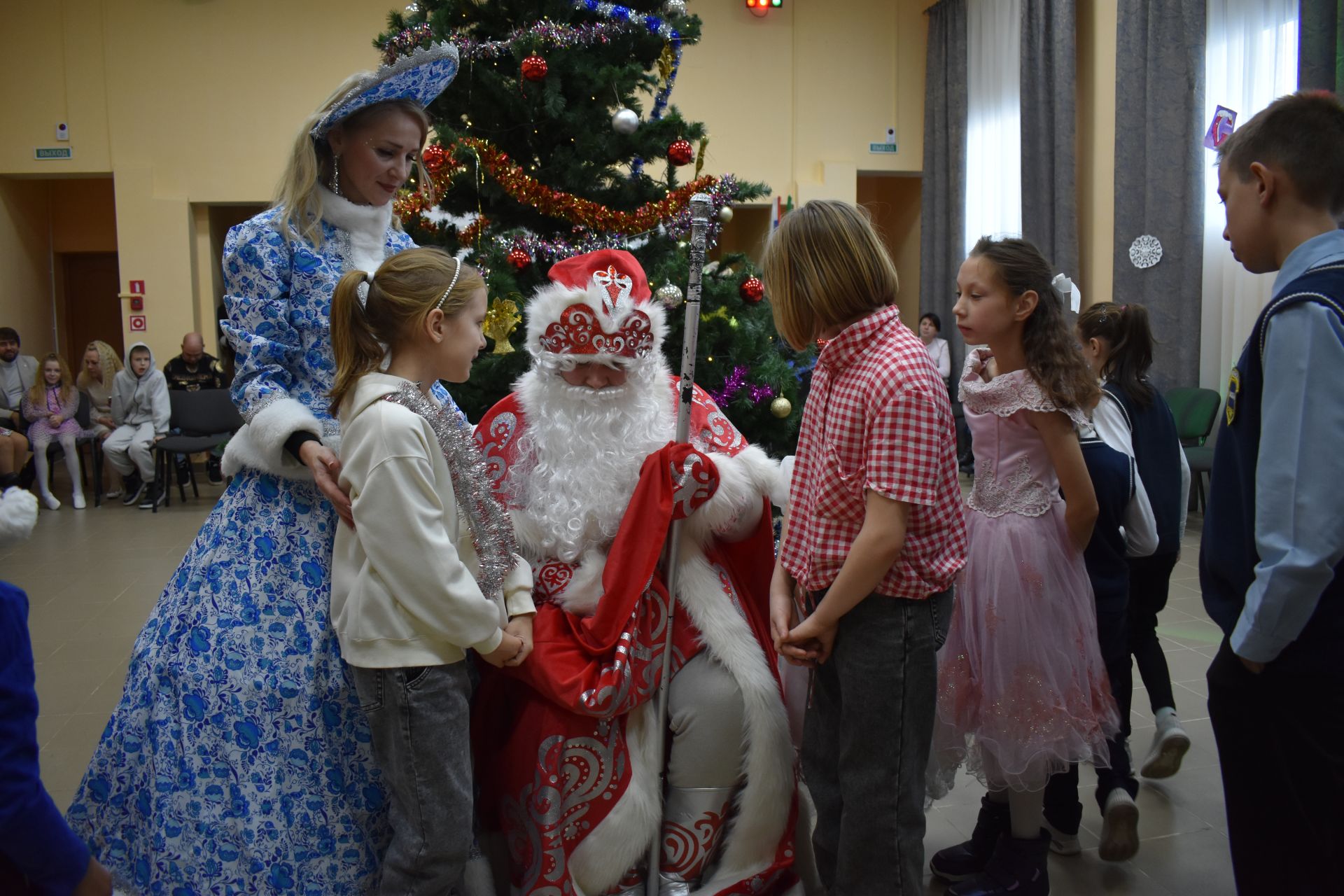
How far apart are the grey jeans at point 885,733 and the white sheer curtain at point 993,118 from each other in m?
7.57

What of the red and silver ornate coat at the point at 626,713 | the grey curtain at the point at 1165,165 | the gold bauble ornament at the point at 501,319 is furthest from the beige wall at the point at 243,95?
the red and silver ornate coat at the point at 626,713

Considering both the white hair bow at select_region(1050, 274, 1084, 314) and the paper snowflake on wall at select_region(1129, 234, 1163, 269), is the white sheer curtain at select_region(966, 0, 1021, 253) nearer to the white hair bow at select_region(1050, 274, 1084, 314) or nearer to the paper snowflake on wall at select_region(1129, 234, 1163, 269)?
the paper snowflake on wall at select_region(1129, 234, 1163, 269)

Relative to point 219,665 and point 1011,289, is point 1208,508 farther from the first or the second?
point 219,665

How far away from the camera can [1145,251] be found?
6809 mm

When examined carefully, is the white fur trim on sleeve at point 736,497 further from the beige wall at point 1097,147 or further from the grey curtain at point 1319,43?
the beige wall at point 1097,147

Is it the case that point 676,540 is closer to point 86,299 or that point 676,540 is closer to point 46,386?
point 46,386

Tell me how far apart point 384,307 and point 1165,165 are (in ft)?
21.5

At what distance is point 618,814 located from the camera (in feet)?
6.53

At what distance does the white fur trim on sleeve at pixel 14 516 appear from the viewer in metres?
1.09

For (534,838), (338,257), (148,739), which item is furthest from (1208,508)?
(148,739)

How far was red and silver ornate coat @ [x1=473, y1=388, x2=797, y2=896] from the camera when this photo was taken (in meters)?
1.98

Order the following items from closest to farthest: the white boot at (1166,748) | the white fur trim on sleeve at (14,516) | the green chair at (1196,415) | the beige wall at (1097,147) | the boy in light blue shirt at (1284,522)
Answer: the white fur trim on sleeve at (14,516), the boy in light blue shirt at (1284,522), the white boot at (1166,748), the green chair at (1196,415), the beige wall at (1097,147)

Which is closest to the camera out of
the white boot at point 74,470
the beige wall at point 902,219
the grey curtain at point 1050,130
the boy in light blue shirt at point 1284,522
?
the boy in light blue shirt at point 1284,522

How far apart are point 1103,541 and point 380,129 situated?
1.99m
